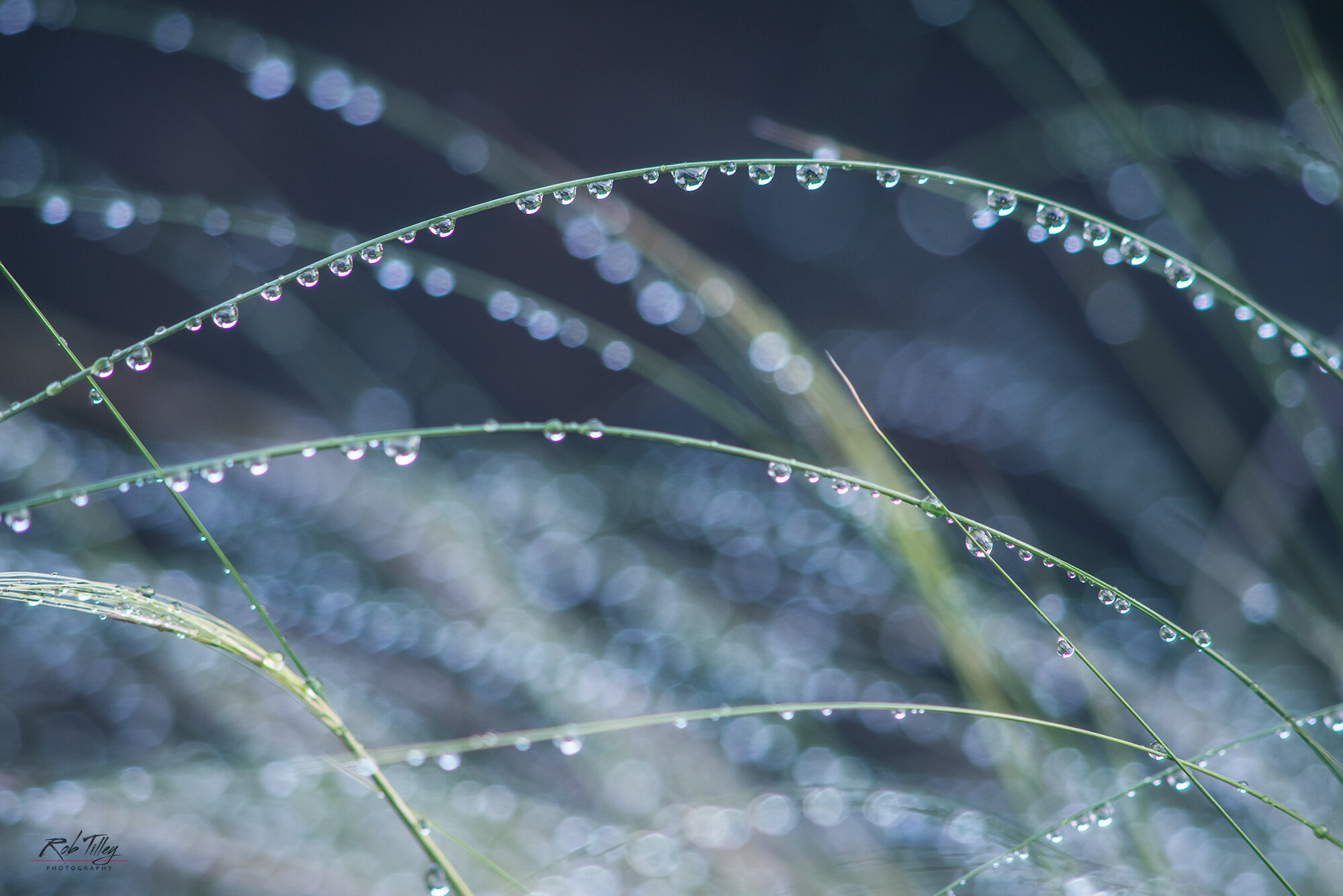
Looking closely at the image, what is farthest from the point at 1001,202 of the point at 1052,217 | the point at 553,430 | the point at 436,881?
the point at 436,881

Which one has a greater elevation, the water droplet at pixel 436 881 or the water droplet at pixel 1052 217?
the water droplet at pixel 1052 217

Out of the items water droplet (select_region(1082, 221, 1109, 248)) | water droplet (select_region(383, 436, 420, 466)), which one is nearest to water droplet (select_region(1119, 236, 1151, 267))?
water droplet (select_region(1082, 221, 1109, 248))

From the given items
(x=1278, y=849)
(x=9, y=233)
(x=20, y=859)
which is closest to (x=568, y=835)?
(x=20, y=859)

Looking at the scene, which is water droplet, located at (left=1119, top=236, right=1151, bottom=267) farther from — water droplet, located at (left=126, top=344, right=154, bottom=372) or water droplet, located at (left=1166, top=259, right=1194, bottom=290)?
water droplet, located at (left=126, top=344, right=154, bottom=372)

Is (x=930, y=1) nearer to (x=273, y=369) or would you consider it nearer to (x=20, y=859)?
(x=273, y=369)

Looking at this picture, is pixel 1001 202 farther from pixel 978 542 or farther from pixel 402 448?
pixel 402 448

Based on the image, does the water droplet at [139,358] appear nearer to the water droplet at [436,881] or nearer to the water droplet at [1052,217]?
the water droplet at [436,881]

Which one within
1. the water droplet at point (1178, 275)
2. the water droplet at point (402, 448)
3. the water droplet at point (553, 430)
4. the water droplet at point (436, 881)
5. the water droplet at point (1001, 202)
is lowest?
the water droplet at point (436, 881)

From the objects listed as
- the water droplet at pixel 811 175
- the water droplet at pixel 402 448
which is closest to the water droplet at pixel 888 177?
the water droplet at pixel 811 175
